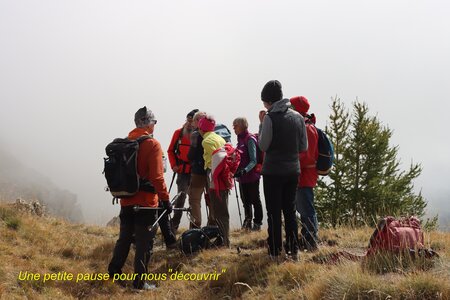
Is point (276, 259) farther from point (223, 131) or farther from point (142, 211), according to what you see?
point (223, 131)

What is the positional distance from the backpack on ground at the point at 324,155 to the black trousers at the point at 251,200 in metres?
2.33

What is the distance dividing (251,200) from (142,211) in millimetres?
3395

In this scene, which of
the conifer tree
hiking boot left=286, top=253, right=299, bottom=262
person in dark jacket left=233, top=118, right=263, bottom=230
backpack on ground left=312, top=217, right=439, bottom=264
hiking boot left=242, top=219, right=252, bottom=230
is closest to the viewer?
backpack on ground left=312, top=217, right=439, bottom=264

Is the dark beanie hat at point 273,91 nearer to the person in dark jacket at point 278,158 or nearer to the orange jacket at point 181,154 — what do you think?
the person in dark jacket at point 278,158

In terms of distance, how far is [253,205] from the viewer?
8.67 meters

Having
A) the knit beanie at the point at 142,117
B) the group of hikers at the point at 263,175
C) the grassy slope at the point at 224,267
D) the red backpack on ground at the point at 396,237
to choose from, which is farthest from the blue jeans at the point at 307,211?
the knit beanie at the point at 142,117

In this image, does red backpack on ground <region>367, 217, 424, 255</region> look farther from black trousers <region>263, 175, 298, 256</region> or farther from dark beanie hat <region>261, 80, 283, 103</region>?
dark beanie hat <region>261, 80, 283, 103</region>

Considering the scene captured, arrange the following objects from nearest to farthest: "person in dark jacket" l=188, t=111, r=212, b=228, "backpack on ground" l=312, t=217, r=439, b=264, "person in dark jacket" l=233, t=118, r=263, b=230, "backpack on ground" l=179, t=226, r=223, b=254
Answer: "backpack on ground" l=312, t=217, r=439, b=264 < "backpack on ground" l=179, t=226, r=223, b=254 < "person in dark jacket" l=188, t=111, r=212, b=228 < "person in dark jacket" l=233, t=118, r=263, b=230

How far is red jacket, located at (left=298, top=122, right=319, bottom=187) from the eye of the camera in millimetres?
6203

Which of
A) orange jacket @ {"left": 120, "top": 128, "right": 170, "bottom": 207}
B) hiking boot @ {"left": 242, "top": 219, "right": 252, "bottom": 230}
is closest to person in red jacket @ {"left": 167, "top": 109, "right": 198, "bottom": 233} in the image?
hiking boot @ {"left": 242, "top": 219, "right": 252, "bottom": 230}

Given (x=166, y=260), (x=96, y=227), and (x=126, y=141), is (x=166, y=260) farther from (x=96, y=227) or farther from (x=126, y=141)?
(x=96, y=227)

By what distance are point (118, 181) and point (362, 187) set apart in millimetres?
14386

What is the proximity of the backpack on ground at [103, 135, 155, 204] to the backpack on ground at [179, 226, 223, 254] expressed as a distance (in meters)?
1.75

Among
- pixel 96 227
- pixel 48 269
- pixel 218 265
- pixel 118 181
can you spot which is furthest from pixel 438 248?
pixel 96 227
